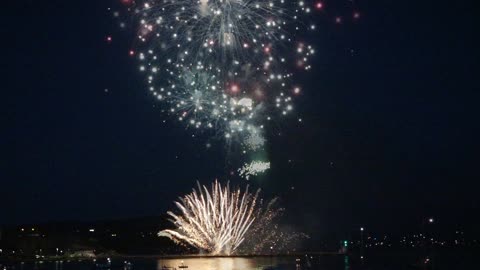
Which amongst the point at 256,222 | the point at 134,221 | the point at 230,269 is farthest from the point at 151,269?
the point at 134,221

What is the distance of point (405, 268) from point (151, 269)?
74.0 feet

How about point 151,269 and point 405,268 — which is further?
point 405,268

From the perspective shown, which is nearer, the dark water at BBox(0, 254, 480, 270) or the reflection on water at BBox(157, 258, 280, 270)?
the reflection on water at BBox(157, 258, 280, 270)

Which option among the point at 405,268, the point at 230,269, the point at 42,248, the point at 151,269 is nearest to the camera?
the point at 230,269

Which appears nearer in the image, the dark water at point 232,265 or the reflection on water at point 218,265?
the reflection on water at point 218,265

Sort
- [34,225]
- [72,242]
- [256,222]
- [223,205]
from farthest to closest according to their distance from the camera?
[34,225], [72,242], [256,222], [223,205]

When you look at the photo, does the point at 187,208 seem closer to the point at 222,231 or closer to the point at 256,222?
the point at 222,231

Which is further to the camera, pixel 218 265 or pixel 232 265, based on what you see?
pixel 218 265

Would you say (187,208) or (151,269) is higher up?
(187,208)

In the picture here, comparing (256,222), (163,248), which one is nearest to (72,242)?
(163,248)

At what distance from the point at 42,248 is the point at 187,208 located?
37683 mm

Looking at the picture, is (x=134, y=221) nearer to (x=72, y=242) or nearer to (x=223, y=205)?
(x=72, y=242)

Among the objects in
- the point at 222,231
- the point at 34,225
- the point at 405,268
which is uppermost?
the point at 34,225

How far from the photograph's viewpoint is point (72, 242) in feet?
263
